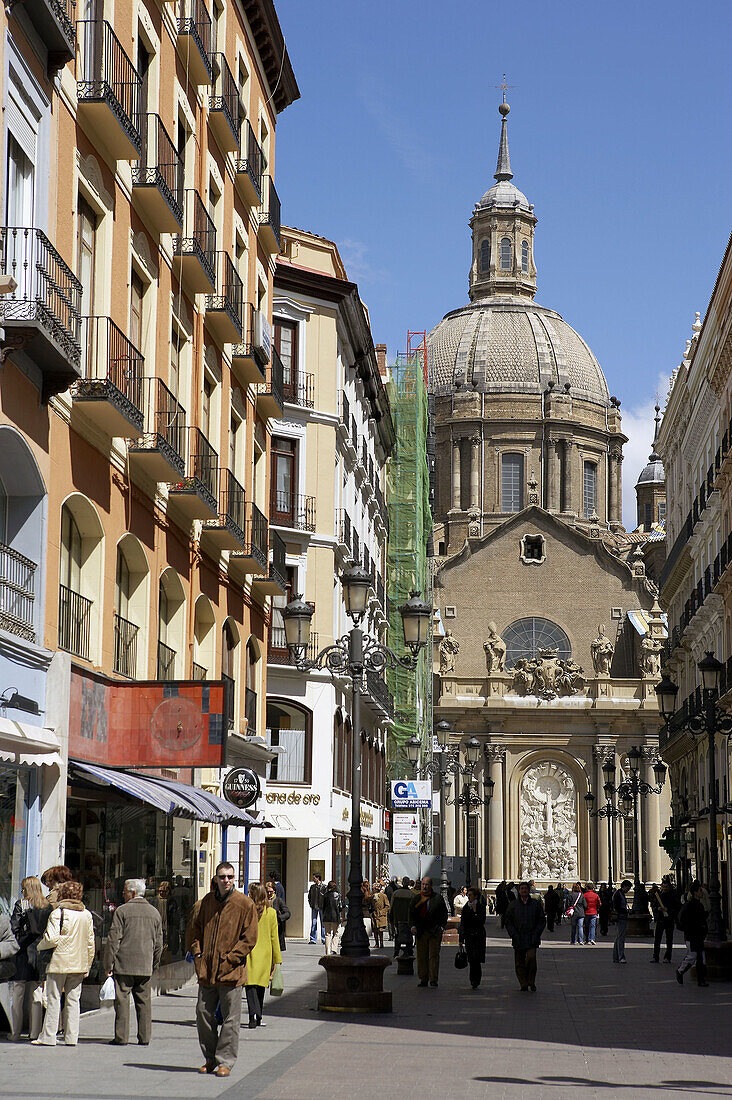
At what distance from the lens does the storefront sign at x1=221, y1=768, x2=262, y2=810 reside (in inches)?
960

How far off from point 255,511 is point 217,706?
32.8 ft

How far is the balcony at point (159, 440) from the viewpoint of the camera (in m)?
20.1

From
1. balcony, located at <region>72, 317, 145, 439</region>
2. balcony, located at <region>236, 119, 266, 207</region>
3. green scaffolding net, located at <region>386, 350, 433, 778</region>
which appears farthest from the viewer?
green scaffolding net, located at <region>386, 350, 433, 778</region>

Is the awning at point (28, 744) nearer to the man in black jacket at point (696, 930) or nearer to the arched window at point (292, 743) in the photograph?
the man in black jacket at point (696, 930)

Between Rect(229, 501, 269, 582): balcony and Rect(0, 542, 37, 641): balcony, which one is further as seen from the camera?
Rect(229, 501, 269, 582): balcony

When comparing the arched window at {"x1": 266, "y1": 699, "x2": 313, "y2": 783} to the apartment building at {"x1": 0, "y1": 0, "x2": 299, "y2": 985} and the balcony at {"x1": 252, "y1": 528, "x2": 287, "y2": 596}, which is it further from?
the apartment building at {"x1": 0, "y1": 0, "x2": 299, "y2": 985}

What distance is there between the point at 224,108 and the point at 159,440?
7.79m

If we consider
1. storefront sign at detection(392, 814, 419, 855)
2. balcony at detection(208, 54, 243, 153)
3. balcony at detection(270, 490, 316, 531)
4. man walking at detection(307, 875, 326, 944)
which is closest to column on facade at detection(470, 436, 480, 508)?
A: balcony at detection(270, 490, 316, 531)

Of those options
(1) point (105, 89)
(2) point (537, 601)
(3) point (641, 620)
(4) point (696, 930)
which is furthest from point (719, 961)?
(2) point (537, 601)

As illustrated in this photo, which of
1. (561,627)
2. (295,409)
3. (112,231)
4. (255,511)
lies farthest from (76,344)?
(561,627)

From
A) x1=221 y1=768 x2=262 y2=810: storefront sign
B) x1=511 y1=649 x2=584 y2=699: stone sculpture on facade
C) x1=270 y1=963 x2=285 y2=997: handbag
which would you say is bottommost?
x1=270 y1=963 x2=285 y2=997: handbag

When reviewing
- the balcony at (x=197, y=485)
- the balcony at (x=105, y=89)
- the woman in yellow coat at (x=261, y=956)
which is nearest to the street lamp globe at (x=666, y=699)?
the balcony at (x=197, y=485)

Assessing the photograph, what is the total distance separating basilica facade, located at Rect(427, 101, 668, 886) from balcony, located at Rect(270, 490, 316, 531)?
25.3 meters

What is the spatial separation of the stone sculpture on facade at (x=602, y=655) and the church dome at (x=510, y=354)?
18.3 metres
